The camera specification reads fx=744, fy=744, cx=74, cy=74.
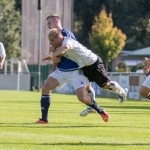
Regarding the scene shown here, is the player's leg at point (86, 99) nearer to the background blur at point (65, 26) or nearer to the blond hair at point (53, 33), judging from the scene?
the blond hair at point (53, 33)

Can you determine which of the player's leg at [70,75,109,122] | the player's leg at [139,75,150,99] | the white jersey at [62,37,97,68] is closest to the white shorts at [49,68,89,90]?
the player's leg at [70,75,109,122]

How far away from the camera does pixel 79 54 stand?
1493cm

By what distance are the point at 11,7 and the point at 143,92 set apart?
61.2 metres

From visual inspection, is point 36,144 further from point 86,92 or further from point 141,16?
point 141,16

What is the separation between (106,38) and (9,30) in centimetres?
1226

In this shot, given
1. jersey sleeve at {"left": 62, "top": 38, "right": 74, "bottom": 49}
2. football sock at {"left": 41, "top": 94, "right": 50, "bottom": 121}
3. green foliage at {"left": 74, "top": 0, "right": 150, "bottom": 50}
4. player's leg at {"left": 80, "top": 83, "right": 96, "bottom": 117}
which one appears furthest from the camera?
green foliage at {"left": 74, "top": 0, "right": 150, "bottom": 50}

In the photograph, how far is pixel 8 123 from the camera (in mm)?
15367

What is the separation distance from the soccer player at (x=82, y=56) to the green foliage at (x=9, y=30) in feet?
193

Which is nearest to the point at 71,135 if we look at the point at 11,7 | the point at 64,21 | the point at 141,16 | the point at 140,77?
the point at 140,77

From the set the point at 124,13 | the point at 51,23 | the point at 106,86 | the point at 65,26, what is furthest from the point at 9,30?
the point at 51,23

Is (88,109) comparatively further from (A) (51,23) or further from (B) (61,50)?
(B) (61,50)

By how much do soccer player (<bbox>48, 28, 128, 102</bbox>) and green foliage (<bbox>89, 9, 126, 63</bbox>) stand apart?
2600 inches

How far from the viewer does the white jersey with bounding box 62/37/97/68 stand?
14796 mm

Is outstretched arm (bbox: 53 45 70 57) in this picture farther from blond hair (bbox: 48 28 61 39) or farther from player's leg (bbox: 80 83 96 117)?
player's leg (bbox: 80 83 96 117)
